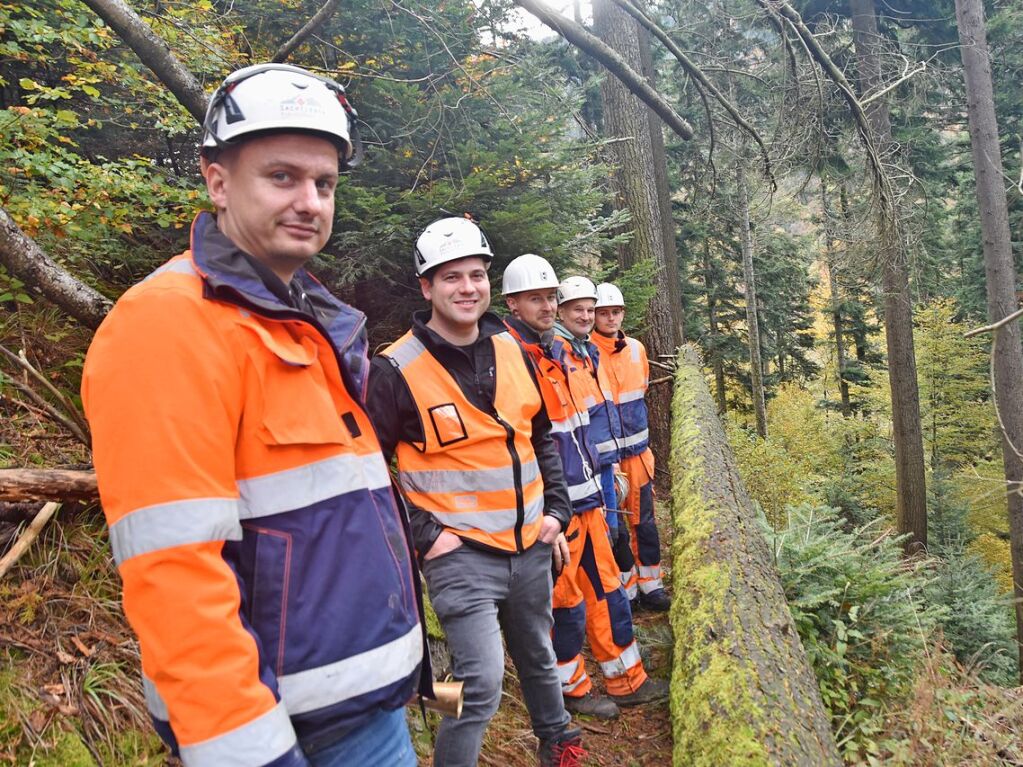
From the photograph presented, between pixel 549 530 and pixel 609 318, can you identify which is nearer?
pixel 549 530

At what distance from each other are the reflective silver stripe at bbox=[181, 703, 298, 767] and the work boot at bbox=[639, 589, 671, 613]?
4.74m

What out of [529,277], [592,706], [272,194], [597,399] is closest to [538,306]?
[529,277]

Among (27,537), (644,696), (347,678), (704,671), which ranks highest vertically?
(27,537)

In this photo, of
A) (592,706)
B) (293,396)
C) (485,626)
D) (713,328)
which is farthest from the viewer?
(713,328)

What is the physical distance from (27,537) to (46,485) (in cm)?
23

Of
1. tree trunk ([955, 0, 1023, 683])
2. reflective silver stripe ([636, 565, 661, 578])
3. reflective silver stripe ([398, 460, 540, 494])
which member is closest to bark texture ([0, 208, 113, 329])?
reflective silver stripe ([398, 460, 540, 494])

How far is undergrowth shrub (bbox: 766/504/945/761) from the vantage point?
3.85 metres

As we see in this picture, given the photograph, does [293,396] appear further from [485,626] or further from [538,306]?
[538,306]

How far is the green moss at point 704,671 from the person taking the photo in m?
2.10

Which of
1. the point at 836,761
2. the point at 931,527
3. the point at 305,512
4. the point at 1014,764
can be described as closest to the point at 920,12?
the point at 931,527

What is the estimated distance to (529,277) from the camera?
4.33m

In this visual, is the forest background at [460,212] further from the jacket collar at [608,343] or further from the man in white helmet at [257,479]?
the man in white helmet at [257,479]

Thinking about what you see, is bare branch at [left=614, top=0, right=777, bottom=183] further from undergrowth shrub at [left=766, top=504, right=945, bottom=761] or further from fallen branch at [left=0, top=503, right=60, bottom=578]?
fallen branch at [left=0, top=503, right=60, bottom=578]

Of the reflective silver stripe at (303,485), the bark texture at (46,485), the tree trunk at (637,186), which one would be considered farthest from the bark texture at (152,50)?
the tree trunk at (637,186)
